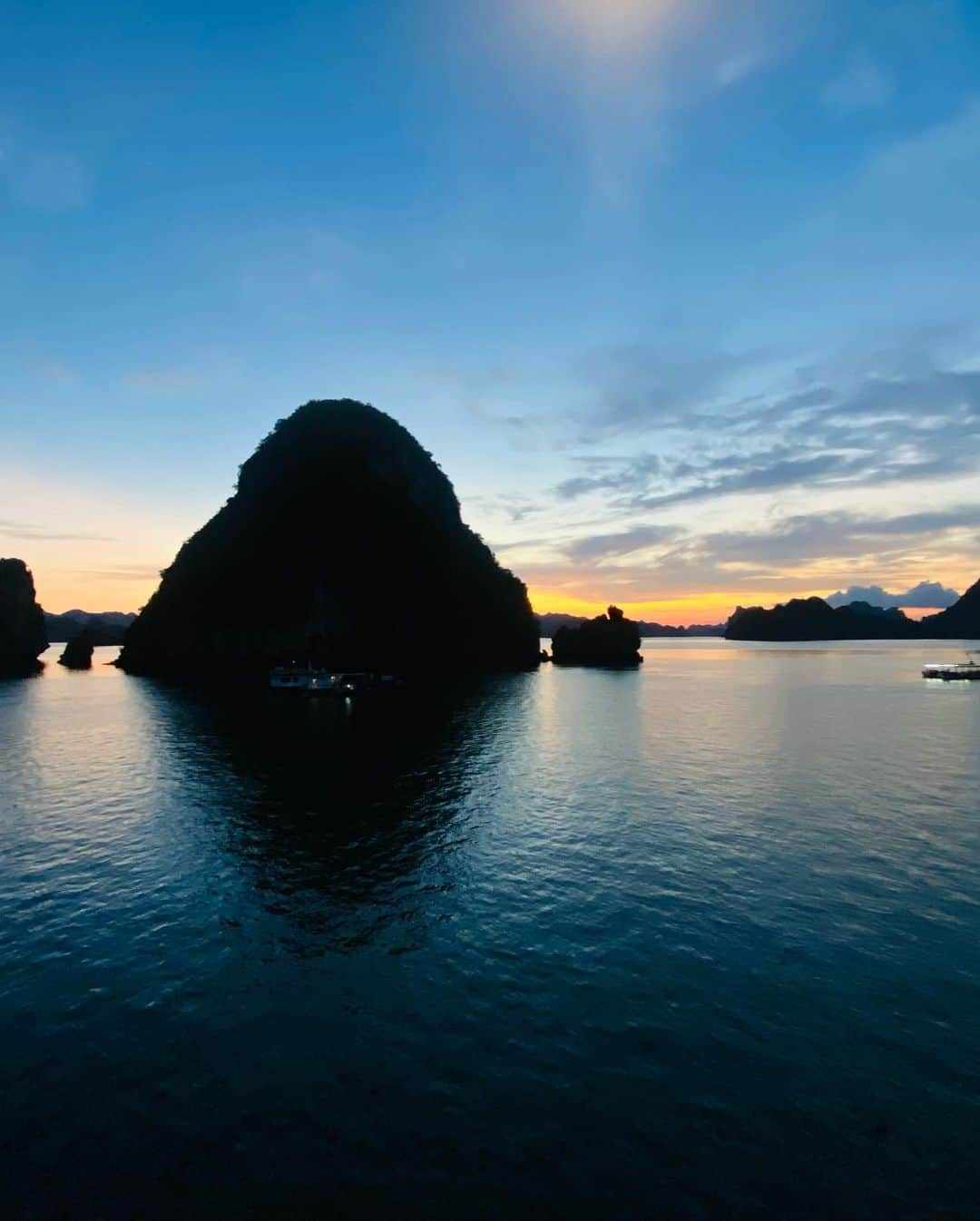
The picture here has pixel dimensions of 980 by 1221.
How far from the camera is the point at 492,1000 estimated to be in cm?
1966

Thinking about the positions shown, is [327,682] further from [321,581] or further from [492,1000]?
[492,1000]

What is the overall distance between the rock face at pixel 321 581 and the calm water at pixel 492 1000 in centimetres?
11492

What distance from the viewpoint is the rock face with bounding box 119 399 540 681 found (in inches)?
6304

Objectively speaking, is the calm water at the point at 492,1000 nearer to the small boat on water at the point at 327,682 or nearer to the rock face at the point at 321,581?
the small boat on water at the point at 327,682

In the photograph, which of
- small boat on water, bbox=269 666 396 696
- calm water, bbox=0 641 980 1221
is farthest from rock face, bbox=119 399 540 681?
calm water, bbox=0 641 980 1221

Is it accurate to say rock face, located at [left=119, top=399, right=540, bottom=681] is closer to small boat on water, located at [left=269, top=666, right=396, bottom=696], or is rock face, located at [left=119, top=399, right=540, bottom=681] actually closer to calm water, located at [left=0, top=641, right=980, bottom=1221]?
small boat on water, located at [left=269, top=666, right=396, bottom=696]

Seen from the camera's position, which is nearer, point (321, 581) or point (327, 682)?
point (327, 682)

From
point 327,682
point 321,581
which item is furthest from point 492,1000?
point 321,581

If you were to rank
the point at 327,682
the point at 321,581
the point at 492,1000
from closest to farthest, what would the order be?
the point at 492,1000, the point at 327,682, the point at 321,581

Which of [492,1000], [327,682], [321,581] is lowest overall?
[492,1000]

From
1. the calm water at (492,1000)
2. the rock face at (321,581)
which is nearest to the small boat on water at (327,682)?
the rock face at (321,581)

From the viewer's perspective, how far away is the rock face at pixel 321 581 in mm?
160125

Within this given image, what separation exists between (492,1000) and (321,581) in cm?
14771

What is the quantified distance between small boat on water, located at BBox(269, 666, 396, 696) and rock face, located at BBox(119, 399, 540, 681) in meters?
23.6
